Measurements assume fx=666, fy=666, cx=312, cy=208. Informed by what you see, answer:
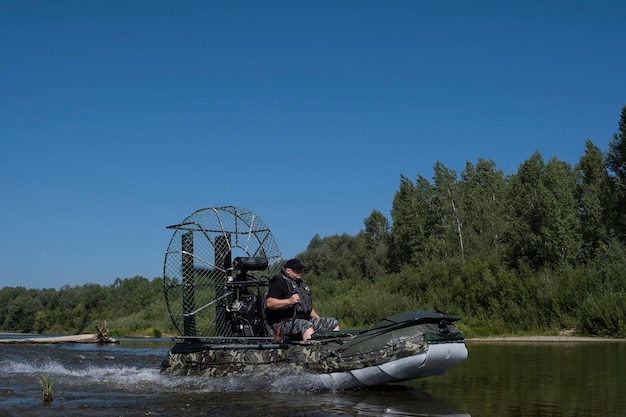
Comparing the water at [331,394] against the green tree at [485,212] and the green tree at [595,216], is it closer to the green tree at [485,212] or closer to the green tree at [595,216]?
the green tree at [595,216]

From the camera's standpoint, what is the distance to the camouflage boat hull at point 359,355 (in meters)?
9.65

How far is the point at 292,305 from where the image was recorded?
11.4 meters

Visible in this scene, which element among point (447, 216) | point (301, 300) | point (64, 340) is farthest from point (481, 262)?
point (301, 300)

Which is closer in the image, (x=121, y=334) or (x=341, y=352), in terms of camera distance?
(x=341, y=352)

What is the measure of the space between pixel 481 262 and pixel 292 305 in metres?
26.2

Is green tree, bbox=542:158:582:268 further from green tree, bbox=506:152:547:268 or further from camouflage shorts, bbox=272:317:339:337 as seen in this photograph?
camouflage shorts, bbox=272:317:339:337

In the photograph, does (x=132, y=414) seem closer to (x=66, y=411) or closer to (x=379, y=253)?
(x=66, y=411)

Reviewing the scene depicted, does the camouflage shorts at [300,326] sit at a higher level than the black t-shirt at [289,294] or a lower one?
lower

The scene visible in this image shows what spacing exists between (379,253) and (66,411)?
56.5m

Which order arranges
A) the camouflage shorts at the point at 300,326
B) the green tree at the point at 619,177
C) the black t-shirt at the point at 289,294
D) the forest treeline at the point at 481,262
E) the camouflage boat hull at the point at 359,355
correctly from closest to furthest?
the camouflage boat hull at the point at 359,355
the camouflage shorts at the point at 300,326
the black t-shirt at the point at 289,294
the forest treeline at the point at 481,262
the green tree at the point at 619,177

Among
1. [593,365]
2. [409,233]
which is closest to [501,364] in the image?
[593,365]

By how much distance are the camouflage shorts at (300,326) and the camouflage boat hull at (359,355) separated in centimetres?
29

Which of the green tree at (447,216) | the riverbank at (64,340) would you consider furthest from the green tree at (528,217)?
the riverbank at (64,340)

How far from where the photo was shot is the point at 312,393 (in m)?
10.2
